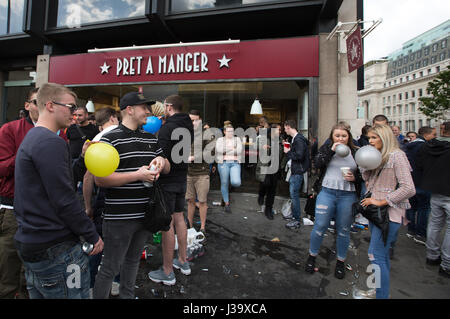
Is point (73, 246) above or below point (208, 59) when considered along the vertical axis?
below

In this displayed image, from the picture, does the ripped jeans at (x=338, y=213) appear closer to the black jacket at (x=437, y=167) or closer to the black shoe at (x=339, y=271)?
the black shoe at (x=339, y=271)

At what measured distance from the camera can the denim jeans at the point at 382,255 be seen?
2531mm

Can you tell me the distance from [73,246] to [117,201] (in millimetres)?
476

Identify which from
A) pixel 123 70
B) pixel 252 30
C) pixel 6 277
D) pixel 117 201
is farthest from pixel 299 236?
pixel 123 70

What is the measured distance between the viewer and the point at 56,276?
1.60m

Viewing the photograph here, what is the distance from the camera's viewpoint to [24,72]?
1155cm

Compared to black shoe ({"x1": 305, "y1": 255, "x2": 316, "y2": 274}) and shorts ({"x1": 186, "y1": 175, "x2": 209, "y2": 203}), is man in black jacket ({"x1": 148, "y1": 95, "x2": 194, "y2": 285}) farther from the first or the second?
black shoe ({"x1": 305, "y1": 255, "x2": 316, "y2": 274})

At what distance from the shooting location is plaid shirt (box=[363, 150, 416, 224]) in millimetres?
2521

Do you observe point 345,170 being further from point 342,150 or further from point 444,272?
point 444,272

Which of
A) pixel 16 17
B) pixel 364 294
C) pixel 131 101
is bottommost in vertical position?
pixel 364 294

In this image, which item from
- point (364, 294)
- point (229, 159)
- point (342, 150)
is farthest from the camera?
point (229, 159)

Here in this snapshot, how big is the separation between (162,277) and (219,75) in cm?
636

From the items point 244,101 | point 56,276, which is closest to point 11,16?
point 244,101
